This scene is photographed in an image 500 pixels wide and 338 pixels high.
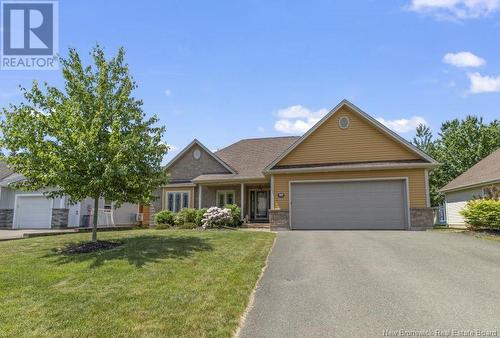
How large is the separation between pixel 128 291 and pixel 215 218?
13.5m

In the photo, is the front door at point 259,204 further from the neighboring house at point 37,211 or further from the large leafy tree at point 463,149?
the large leafy tree at point 463,149

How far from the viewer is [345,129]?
66.3ft

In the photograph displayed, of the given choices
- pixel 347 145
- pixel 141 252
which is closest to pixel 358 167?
pixel 347 145

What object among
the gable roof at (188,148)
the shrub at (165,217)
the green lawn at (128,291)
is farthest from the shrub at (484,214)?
the shrub at (165,217)

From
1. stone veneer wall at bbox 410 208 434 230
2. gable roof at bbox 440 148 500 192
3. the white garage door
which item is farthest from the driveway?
the white garage door

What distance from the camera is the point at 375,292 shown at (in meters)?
7.15

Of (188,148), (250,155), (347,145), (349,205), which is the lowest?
(349,205)

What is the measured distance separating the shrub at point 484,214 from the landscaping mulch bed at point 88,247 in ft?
50.6

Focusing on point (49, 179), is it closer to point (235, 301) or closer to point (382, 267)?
point (235, 301)

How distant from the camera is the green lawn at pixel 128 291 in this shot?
5516 mm

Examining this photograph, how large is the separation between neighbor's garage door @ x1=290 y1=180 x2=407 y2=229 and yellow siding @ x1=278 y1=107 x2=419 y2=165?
1360mm

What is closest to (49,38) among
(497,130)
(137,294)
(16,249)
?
(16,249)

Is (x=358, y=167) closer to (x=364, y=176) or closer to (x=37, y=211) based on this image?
(x=364, y=176)

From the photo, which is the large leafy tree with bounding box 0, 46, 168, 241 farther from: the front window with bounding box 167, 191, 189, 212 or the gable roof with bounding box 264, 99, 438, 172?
the front window with bounding box 167, 191, 189, 212
